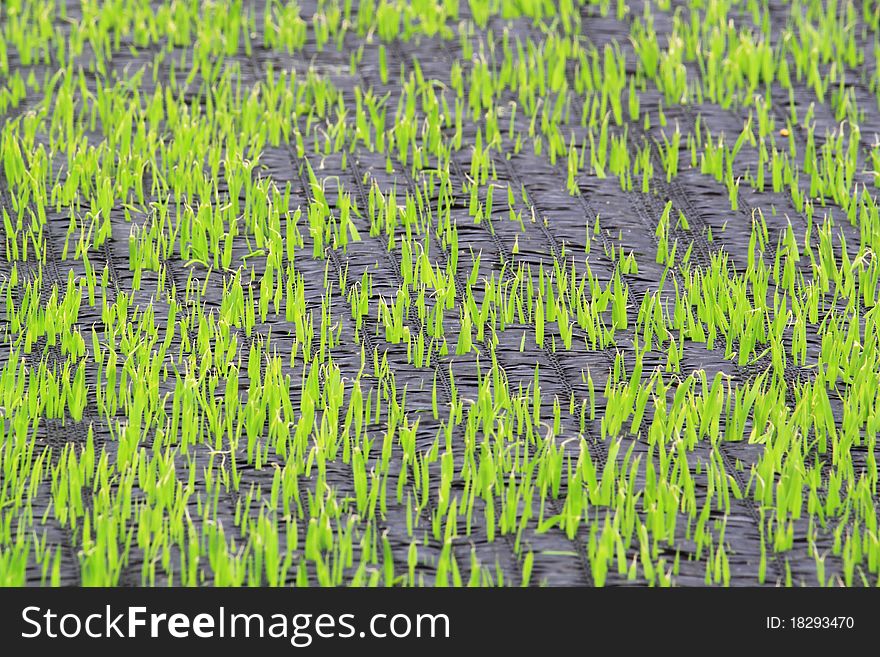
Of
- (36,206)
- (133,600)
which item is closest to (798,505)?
(133,600)

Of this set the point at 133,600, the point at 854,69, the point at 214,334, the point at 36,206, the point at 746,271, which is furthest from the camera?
the point at 854,69

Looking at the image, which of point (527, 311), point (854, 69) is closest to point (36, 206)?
point (527, 311)

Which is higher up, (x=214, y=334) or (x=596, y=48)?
(x=596, y=48)

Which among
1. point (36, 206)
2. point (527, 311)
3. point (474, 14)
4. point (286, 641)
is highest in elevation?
point (474, 14)

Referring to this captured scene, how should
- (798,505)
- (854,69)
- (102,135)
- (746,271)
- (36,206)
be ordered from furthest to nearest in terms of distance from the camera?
1. (854,69)
2. (102,135)
3. (36,206)
4. (746,271)
5. (798,505)

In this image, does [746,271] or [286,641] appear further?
[746,271]

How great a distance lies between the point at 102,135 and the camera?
11.1 feet

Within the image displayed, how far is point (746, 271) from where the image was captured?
2.83m

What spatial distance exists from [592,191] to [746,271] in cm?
53

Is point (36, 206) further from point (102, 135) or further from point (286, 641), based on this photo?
point (286, 641)

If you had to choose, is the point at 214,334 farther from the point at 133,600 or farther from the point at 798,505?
the point at 798,505

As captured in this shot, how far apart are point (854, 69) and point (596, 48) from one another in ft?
2.61

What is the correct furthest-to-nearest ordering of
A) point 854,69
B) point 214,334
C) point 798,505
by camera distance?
1. point 854,69
2. point 214,334
3. point 798,505

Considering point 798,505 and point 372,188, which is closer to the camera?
point 798,505
